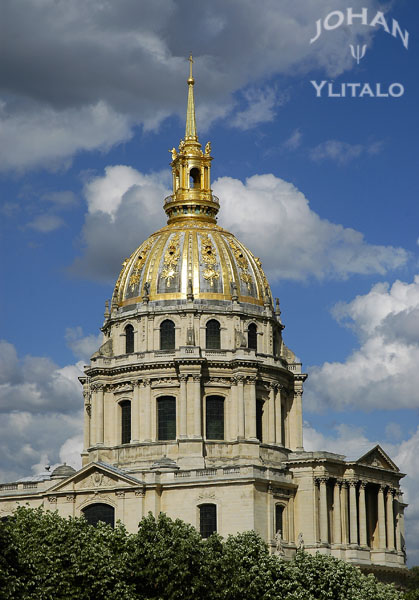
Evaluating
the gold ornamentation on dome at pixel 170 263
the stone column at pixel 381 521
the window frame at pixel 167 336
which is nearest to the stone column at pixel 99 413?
the window frame at pixel 167 336

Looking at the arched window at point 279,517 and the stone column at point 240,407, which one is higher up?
the stone column at point 240,407

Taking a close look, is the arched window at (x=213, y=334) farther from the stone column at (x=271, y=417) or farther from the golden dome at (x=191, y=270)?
the stone column at (x=271, y=417)

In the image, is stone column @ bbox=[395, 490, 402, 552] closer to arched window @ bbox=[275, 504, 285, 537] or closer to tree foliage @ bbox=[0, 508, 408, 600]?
arched window @ bbox=[275, 504, 285, 537]

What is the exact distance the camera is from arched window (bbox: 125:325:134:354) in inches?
4919

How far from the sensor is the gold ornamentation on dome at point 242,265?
5012 inches

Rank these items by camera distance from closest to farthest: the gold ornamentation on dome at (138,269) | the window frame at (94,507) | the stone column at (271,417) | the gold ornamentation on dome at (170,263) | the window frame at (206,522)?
the window frame at (206,522)
the window frame at (94,507)
the stone column at (271,417)
the gold ornamentation on dome at (170,263)
the gold ornamentation on dome at (138,269)

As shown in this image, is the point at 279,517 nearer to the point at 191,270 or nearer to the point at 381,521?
the point at 381,521

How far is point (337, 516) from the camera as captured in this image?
11531 centimetres

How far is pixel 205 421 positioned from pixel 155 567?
1389 inches

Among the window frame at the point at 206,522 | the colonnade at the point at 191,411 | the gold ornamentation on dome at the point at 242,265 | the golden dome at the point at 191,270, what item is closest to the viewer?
the window frame at the point at 206,522

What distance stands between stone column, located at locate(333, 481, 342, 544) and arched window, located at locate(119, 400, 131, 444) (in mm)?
19395

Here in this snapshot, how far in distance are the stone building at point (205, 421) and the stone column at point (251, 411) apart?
11 cm

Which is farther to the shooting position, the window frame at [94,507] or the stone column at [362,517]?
the stone column at [362,517]

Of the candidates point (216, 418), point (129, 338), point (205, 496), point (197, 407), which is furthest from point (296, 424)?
point (205, 496)
